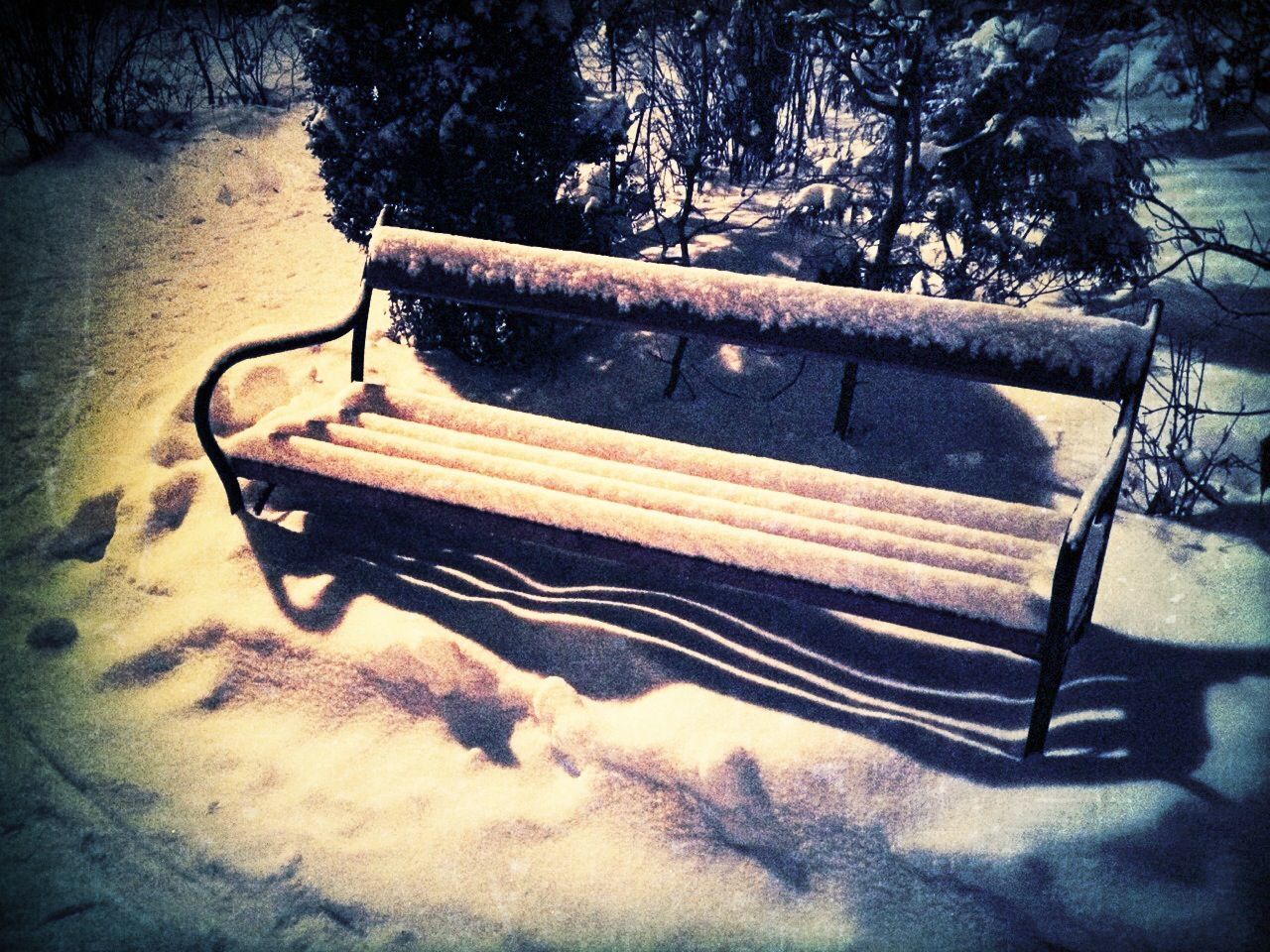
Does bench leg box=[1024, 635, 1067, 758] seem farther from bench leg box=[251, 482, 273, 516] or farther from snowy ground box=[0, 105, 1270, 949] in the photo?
bench leg box=[251, 482, 273, 516]

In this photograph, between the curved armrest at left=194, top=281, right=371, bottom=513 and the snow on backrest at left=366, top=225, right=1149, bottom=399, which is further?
the curved armrest at left=194, top=281, right=371, bottom=513

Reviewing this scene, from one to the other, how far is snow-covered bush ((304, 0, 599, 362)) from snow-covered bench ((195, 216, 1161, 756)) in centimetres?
84

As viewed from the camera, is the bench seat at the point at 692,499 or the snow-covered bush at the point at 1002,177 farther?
the snow-covered bush at the point at 1002,177

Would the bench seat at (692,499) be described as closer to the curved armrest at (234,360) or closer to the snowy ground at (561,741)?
the curved armrest at (234,360)

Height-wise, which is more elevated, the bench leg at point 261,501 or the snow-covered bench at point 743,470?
the snow-covered bench at point 743,470

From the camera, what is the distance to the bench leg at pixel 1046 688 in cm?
201

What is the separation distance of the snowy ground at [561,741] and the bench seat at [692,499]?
0.39m

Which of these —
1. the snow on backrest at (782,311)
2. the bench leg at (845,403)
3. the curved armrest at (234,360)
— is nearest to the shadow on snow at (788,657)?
the curved armrest at (234,360)

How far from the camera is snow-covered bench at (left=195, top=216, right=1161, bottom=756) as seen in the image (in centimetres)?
214

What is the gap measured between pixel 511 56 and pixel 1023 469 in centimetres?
263

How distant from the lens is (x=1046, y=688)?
6.98 ft

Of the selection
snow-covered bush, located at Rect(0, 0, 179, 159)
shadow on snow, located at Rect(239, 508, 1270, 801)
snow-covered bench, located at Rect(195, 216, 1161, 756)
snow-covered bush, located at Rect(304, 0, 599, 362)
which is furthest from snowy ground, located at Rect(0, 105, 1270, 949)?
snow-covered bush, located at Rect(0, 0, 179, 159)

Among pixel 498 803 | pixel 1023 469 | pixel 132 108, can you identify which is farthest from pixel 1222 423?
pixel 132 108

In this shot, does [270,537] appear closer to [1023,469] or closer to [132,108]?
[1023,469]
